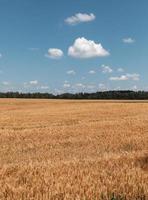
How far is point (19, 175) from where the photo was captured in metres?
9.76

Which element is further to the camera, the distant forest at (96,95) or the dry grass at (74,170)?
the distant forest at (96,95)

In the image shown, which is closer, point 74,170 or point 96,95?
point 74,170

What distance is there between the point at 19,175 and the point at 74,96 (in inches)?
4293

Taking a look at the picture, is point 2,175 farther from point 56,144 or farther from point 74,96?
point 74,96

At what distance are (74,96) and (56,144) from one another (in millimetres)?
100793

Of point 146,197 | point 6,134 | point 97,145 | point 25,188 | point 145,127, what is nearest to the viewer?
point 146,197

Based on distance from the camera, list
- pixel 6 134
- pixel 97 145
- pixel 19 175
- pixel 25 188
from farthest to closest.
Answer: pixel 6 134
pixel 97 145
pixel 19 175
pixel 25 188

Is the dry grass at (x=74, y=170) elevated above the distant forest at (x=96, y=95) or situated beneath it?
situated beneath

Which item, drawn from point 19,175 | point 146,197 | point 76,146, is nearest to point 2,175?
point 19,175

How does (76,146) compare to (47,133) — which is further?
(47,133)

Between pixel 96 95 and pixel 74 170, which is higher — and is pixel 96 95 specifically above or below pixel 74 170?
above

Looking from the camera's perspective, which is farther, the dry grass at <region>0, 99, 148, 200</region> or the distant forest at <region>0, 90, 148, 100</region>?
the distant forest at <region>0, 90, 148, 100</region>

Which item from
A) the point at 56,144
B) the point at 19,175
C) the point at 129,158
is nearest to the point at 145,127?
the point at 56,144

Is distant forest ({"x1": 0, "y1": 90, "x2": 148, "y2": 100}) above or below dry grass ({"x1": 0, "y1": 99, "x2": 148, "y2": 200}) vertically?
above
